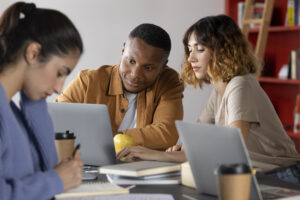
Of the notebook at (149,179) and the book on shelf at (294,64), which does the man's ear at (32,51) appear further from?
the book on shelf at (294,64)

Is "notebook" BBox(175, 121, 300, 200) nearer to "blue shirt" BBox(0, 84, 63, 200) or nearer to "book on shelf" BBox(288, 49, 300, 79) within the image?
"blue shirt" BBox(0, 84, 63, 200)

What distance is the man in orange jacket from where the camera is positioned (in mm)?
2307

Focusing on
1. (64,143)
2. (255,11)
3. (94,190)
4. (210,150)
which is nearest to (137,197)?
(94,190)

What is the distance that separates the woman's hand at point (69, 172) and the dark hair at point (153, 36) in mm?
1214

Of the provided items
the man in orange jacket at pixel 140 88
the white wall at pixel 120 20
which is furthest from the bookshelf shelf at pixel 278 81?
the man in orange jacket at pixel 140 88

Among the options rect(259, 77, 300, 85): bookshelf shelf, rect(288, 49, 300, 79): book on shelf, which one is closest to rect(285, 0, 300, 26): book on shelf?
rect(288, 49, 300, 79): book on shelf

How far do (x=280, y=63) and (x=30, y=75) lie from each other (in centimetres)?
335

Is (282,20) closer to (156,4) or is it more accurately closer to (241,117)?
(156,4)

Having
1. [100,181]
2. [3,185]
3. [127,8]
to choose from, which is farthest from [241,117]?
[127,8]

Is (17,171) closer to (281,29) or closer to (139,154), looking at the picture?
(139,154)

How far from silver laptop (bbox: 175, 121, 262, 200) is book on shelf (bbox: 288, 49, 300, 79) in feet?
9.13

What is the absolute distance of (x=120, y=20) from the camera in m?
4.10

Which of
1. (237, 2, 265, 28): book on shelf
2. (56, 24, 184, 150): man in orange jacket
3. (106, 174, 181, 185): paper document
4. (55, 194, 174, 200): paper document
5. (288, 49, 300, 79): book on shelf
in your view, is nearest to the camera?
(55, 194, 174, 200): paper document

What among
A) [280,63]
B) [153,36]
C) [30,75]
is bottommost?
[280,63]
